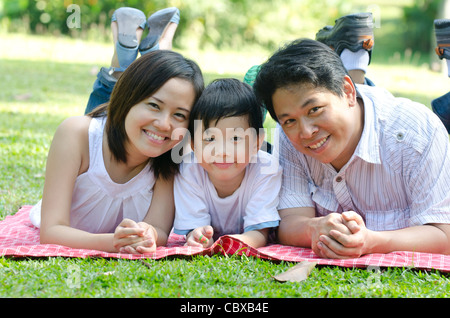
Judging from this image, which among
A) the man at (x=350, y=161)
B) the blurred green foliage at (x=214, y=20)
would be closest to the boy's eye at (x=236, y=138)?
the man at (x=350, y=161)

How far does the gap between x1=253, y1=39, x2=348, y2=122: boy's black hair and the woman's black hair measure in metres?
0.37

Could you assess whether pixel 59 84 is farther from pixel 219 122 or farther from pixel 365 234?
pixel 365 234

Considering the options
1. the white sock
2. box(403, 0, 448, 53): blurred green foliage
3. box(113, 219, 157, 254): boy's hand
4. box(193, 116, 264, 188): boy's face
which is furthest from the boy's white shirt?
box(403, 0, 448, 53): blurred green foliage

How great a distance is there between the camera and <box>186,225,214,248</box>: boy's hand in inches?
111

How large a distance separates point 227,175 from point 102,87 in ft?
4.18

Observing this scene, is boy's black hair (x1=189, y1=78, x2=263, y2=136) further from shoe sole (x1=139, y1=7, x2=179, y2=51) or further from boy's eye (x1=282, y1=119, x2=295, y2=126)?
→ shoe sole (x1=139, y1=7, x2=179, y2=51)

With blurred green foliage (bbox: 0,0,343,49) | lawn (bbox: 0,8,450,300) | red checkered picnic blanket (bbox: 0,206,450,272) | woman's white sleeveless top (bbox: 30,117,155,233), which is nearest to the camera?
lawn (bbox: 0,8,450,300)

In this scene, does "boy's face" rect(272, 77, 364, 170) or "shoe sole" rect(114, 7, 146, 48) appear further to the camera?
"shoe sole" rect(114, 7, 146, 48)

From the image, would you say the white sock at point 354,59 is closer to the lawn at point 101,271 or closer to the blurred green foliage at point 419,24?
the lawn at point 101,271

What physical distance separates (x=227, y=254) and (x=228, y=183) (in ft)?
1.42

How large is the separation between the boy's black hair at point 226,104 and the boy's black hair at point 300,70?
0.07m

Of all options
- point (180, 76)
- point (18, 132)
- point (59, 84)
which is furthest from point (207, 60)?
point (180, 76)

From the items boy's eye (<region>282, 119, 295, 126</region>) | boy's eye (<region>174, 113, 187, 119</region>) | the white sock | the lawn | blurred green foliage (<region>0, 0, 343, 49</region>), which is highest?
blurred green foliage (<region>0, 0, 343, 49</region>)
